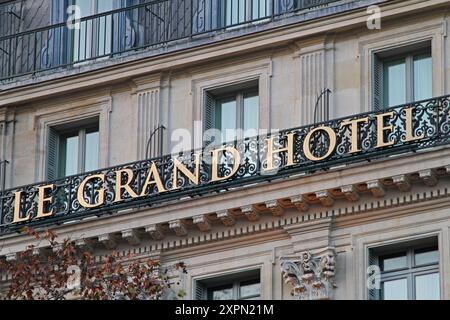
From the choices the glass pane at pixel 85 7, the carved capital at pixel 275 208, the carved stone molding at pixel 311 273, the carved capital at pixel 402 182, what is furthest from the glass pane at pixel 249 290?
the glass pane at pixel 85 7

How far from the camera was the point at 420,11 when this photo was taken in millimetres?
57031

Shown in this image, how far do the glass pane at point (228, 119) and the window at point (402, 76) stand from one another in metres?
2.69

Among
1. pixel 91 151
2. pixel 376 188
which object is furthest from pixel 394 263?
pixel 91 151

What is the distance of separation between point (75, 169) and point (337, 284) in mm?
6211

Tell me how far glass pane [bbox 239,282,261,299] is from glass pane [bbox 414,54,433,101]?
4027 mm

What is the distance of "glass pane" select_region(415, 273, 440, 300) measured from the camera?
55.6 meters

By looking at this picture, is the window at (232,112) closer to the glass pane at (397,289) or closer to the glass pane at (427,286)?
the glass pane at (397,289)

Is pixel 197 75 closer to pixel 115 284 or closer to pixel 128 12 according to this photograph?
pixel 128 12

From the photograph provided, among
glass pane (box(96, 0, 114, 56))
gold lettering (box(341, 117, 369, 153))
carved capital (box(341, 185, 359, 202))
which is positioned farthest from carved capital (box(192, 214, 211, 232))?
glass pane (box(96, 0, 114, 56))

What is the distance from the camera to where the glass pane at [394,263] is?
5612 cm

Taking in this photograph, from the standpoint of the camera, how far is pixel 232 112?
58875mm

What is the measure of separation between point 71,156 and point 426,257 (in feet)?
24.9

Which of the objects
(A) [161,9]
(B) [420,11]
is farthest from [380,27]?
(A) [161,9]

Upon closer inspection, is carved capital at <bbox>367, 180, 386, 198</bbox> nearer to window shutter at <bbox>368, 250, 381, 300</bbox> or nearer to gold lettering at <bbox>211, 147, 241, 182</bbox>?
window shutter at <bbox>368, 250, 381, 300</bbox>
